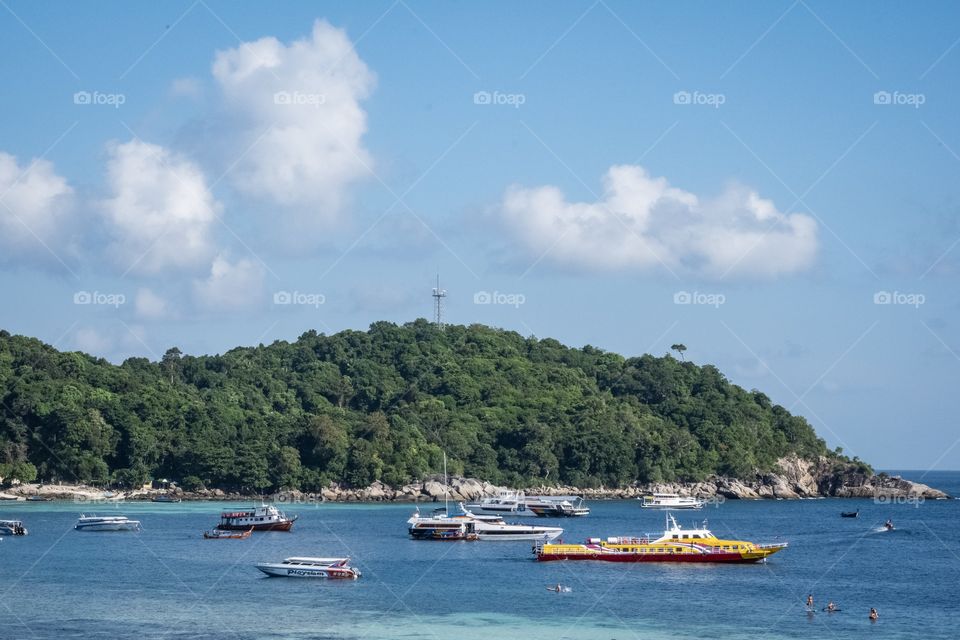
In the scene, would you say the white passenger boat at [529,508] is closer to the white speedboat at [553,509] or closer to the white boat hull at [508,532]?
the white speedboat at [553,509]

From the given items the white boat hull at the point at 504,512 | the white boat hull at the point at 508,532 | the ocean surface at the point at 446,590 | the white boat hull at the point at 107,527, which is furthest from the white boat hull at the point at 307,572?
the white boat hull at the point at 504,512

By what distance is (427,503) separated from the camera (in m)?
153

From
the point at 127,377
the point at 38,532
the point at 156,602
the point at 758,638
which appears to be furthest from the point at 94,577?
the point at 127,377

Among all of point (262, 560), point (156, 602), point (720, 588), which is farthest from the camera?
point (262, 560)

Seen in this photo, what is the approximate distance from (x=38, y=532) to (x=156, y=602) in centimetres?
4371

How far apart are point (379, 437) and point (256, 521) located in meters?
57.2

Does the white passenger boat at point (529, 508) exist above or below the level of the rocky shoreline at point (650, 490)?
below

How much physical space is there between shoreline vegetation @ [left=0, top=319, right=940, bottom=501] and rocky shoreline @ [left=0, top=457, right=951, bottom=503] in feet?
0.95

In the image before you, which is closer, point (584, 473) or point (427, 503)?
point (427, 503)

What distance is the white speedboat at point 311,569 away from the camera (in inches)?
2736

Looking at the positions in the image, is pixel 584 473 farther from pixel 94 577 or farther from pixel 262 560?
pixel 94 577

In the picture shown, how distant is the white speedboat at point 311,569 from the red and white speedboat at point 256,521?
31306 mm

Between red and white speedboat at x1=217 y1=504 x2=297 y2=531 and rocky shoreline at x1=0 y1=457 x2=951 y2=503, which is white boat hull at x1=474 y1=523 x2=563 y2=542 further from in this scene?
rocky shoreline at x1=0 y1=457 x2=951 y2=503
